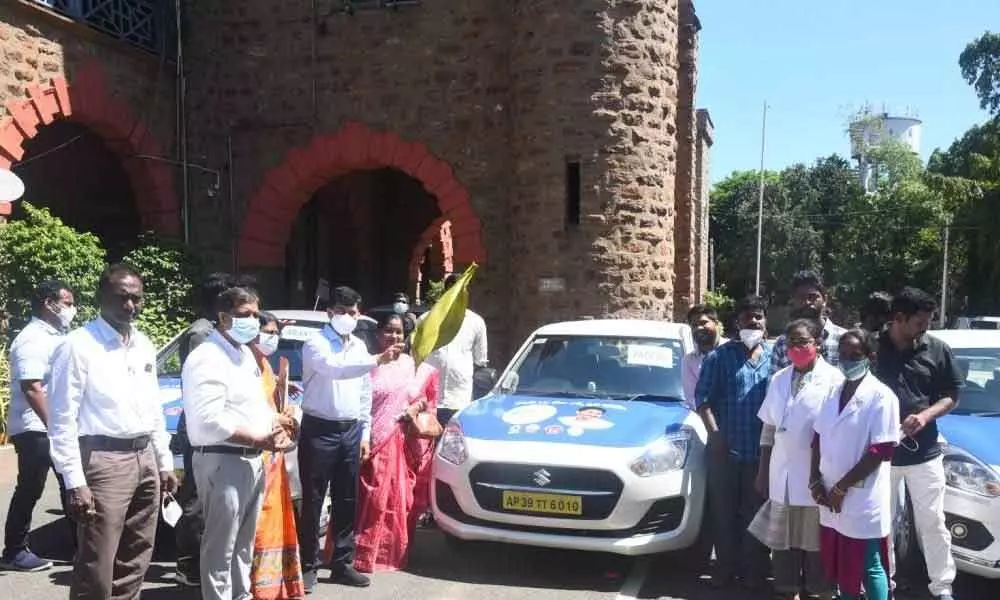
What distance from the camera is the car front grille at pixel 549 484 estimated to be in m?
5.74

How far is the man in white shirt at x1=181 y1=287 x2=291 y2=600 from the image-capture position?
4457mm

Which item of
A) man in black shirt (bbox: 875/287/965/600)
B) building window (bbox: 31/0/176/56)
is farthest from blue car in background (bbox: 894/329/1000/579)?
building window (bbox: 31/0/176/56)

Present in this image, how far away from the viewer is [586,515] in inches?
227

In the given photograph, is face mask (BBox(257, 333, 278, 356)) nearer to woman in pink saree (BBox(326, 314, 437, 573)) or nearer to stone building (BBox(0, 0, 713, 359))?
woman in pink saree (BBox(326, 314, 437, 573))

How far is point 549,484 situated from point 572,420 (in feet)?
1.88

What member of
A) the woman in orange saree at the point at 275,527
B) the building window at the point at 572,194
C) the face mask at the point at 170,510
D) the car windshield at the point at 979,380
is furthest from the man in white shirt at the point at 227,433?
the building window at the point at 572,194

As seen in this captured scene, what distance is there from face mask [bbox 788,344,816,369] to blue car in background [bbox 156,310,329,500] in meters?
3.21

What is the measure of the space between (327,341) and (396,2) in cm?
993

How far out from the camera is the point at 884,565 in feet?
16.1

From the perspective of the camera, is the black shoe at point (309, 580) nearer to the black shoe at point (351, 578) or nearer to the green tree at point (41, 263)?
the black shoe at point (351, 578)

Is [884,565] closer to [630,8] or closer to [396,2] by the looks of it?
[630,8]

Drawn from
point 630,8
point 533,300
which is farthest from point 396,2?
point 533,300

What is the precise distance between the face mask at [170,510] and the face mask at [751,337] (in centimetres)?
356

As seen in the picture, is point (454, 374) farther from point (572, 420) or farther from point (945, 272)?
point (945, 272)
